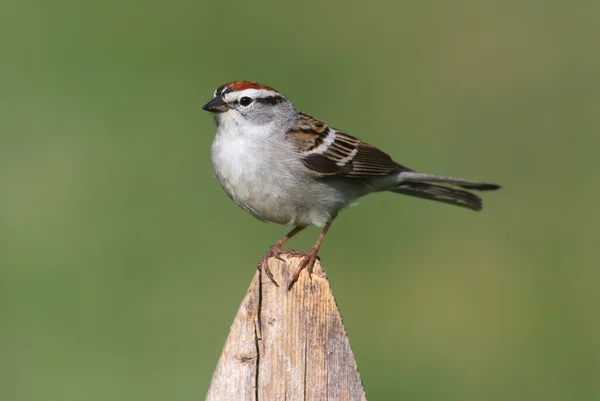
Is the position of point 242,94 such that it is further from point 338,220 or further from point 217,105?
point 338,220


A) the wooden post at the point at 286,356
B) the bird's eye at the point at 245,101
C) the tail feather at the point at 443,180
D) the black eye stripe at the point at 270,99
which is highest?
the black eye stripe at the point at 270,99

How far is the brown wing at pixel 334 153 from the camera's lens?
196 inches

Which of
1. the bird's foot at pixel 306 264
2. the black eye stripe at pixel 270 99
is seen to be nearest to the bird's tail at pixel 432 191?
the black eye stripe at pixel 270 99

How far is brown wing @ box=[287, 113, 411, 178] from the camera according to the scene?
4980 mm

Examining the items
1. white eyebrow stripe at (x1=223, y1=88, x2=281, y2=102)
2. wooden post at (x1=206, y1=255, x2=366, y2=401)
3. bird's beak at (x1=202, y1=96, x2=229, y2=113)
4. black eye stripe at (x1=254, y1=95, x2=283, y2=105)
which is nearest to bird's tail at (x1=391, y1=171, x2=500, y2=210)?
black eye stripe at (x1=254, y1=95, x2=283, y2=105)

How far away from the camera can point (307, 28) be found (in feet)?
30.4

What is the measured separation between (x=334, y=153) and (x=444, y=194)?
848 mm

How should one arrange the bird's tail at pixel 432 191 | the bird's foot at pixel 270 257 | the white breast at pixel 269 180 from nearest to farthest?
the bird's foot at pixel 270 257
the white breast at pixel 269 180
the bird's tail at pixel 432 191

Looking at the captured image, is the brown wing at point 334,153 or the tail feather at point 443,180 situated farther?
the tail feather at point 443,180

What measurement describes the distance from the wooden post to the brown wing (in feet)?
5.68

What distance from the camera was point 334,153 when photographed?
512 cm

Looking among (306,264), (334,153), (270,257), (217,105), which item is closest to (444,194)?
(334,153)

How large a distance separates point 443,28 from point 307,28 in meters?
1.26

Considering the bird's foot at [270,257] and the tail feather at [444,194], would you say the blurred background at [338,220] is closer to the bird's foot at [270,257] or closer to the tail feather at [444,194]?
the tail feather at [444,194]
